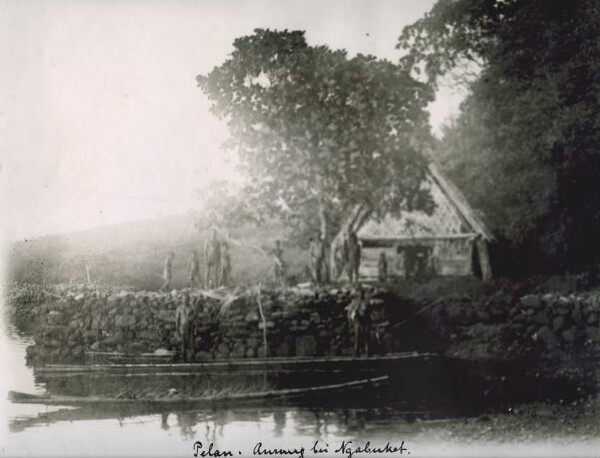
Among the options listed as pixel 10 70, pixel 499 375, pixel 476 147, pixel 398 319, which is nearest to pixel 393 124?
pixel 476 147

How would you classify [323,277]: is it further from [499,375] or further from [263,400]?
[499,375]

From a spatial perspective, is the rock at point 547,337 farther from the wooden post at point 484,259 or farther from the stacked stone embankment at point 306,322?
the wooden post at point 484,259

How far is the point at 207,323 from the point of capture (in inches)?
194

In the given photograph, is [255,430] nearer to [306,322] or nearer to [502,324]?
[306,322]

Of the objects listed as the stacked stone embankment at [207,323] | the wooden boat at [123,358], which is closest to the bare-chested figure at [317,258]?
the stacked stone embankment at [207,323]

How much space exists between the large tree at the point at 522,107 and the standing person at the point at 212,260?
6.66ft

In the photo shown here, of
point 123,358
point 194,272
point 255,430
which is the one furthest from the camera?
point 194,272

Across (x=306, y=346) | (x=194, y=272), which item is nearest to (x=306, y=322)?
(x=306, y=346)

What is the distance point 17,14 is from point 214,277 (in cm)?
272

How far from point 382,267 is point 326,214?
2.21 feet

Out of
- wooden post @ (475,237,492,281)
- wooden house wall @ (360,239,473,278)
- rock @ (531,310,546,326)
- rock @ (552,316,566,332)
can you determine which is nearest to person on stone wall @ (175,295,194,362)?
wooden house wall @ (360,239,473,278)

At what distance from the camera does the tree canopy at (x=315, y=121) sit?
485 cm

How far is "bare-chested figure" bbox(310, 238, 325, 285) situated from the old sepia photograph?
17mm

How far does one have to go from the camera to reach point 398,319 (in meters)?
4.96
